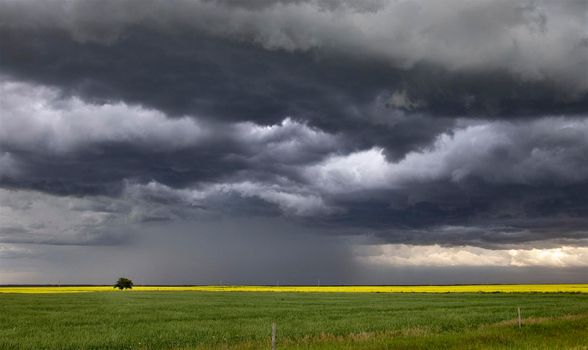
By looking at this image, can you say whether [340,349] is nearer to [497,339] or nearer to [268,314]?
[497,339]

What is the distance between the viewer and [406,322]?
36812 mm

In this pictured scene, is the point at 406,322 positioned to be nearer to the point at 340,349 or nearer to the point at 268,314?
the point at 268,314

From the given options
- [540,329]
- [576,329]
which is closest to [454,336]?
[540,329]

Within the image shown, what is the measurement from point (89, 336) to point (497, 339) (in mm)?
21348

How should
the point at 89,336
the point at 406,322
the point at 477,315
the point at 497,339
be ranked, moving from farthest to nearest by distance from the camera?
the point at 477,315 < the point at 406,322 < the point at 89,336 < the point at 497,339

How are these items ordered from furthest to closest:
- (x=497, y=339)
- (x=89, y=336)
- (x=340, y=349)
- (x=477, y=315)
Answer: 1. (x=477, y=315)
2. (x=89, y=336)
3. (x=497, y=339)
4. (x=340, y=349)

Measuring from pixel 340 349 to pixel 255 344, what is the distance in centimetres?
568

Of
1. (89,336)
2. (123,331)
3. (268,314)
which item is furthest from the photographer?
(268,314)

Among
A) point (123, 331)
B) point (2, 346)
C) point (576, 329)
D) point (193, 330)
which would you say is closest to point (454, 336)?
point (576, 329)

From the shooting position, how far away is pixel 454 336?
84.0ft

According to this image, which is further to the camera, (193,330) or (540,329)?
(193,330)

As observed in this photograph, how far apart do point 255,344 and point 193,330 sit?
26.4 ft

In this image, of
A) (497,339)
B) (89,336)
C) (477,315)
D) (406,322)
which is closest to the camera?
(497,339)

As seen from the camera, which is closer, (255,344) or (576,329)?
(255,344)
